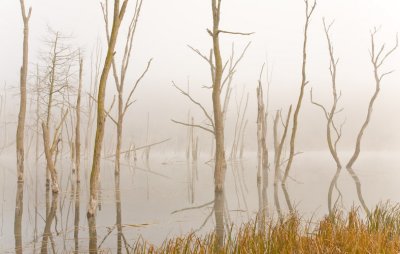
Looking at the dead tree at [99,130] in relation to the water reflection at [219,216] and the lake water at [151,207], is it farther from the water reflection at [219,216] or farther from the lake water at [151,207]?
the water reflection at [219,216]

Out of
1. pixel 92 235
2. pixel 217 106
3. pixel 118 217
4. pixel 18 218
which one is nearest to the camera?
pixel 92 235

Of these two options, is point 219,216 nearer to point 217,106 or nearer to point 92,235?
point 92,235

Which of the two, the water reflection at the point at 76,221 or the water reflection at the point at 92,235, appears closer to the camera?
the water reflection at the point at 92,235

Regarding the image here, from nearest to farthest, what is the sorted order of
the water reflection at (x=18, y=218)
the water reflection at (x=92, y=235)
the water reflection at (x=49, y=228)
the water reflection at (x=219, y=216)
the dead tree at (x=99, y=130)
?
1. the water reflection at (x=92, y=235)
2. the water reflection at (x=49, y=228)
3. the water reflection at (x=18, y=218)
4. the water reflection at (x=219, y=216)
5. the dead tree at (x=99, y=130)

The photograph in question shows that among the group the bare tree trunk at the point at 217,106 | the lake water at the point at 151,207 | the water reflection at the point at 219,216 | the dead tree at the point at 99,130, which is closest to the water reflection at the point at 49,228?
the lake water at the point at 151,207

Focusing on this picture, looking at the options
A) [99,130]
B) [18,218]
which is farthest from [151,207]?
[18,218]

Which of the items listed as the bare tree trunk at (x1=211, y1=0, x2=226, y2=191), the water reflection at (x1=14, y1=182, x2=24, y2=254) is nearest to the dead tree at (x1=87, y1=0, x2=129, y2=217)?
the water reflection at (x1=14, y1=182, x2=24, y2=254)

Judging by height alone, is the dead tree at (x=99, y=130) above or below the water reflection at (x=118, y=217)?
above

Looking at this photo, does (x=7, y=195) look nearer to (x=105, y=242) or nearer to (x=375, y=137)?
(x=105, y=242)

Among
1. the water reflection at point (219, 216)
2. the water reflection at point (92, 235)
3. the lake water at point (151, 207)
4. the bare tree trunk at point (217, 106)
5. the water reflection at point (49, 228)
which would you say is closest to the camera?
the water reflection at point (92, 235)

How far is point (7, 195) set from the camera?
1078 cm

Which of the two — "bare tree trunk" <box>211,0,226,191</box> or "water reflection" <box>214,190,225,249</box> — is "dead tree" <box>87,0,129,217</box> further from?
"bare tree trunk" <box>211,0,226,191</box>

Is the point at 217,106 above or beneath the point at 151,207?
above

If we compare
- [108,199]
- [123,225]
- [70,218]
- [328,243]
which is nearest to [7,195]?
[108,199]
